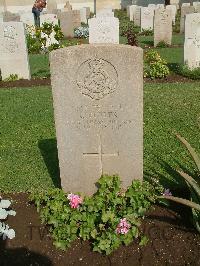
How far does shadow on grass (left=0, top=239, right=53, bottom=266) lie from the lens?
3318 mm

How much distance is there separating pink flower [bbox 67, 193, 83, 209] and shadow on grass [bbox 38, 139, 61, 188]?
2.55 feet

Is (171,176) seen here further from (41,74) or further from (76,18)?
(76,18)

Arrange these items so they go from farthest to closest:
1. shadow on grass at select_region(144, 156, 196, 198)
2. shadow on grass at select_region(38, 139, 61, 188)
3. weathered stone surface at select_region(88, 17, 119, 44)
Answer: weathered stone surface at select_region(88, 17, 119, 44)
shadow on grass at select_region(38, 139, 61, 188)
shadow on grass at select_region(144, 156, 196, 198)

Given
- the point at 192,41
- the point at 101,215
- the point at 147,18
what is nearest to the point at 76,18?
the point at 147,18

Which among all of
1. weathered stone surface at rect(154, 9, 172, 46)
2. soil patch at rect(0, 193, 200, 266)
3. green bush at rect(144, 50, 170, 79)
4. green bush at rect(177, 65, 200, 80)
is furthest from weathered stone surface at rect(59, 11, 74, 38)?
soil patch at rect(0, 193, 200, 266)

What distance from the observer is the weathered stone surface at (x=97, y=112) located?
3.31 m

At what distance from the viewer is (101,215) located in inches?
138

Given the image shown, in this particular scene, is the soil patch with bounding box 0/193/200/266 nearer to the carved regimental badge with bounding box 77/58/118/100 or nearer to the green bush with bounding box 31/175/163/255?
the green bush with bounding box 31/175/163/255

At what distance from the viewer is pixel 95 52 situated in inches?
129

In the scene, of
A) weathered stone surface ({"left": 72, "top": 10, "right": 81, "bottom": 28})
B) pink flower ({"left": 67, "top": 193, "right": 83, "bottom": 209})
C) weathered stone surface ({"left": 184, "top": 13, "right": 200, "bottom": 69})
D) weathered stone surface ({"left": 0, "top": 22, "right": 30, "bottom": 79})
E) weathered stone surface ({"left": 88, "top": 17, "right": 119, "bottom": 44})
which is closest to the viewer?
pink flower ({"left": 67, "top": 193, "right": 83, "bottom": 209})

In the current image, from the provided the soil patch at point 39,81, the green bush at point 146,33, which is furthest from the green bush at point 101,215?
the green bush at point 146,33

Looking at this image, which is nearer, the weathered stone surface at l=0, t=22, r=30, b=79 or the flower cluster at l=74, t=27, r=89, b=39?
the weathered stone surface at l=0, t=22, r=30, b=79

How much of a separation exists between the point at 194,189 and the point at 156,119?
3143 millimetres

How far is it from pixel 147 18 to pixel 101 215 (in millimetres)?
16394
